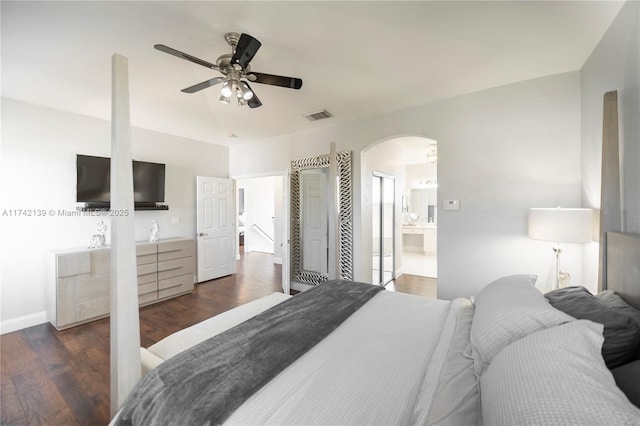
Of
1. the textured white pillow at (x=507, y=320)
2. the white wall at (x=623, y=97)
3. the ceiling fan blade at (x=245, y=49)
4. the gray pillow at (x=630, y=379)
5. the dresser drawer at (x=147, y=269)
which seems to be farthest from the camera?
the dresser drawer at (x=147, y=269)

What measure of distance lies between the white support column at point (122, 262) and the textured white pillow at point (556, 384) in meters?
1.49

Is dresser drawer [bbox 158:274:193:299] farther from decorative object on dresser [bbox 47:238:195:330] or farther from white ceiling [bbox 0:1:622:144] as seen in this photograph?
white ceiling [bbox 0:1:622:144]

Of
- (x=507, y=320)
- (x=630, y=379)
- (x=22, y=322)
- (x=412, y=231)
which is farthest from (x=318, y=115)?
(x=412, y=231)

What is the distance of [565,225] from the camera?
1893 mm

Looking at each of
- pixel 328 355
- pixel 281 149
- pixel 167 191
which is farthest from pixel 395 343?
pixel 167 191

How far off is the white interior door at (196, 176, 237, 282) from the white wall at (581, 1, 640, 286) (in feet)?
16.4

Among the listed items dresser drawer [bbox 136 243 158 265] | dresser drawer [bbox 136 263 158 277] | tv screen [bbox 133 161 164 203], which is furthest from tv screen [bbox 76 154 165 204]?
dresser drawer [bbox 136 263 158 277]

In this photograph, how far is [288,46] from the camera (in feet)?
6.38

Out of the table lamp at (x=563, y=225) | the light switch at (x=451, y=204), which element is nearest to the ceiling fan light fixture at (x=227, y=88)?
the light switch at (x=451, y=204)

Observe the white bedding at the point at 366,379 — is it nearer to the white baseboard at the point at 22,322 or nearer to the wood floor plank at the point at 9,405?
the wood floor plank at the point at 9,405

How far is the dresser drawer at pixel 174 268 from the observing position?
3697 mm

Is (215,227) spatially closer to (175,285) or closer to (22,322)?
(175,285)

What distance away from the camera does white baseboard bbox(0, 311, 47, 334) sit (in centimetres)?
279

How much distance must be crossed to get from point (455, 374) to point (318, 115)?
10.2 ft
